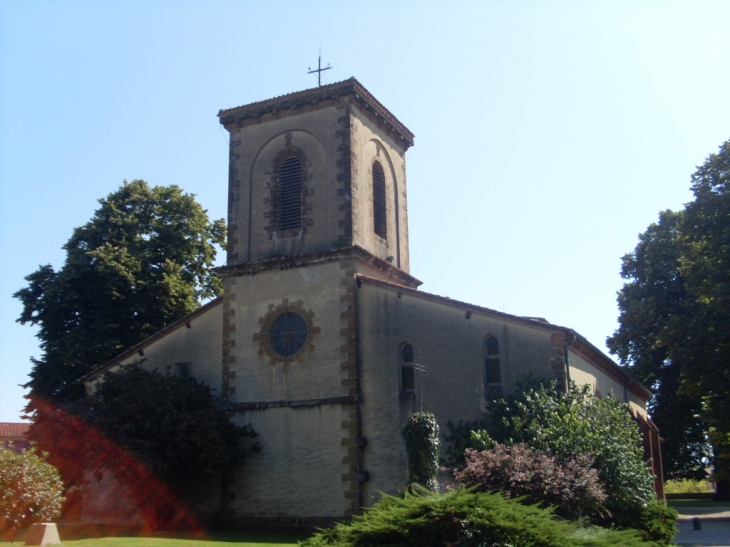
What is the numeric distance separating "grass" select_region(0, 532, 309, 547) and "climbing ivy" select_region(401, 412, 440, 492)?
364 cm

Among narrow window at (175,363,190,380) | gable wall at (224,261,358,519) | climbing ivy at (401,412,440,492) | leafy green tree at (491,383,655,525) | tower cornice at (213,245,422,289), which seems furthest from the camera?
narrow window at (175,363,190,380)

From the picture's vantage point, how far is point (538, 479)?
1623cm

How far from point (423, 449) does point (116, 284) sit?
1812 cm

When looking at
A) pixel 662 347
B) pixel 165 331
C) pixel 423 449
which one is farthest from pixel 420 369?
pixel 662 347

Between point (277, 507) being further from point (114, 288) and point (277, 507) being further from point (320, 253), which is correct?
point (114, 288)

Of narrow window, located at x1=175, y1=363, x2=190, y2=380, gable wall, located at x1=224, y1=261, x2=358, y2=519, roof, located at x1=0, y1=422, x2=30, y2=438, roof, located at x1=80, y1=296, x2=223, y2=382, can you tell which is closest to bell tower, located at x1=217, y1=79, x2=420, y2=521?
gable wall, located at x1=224, y1=261, x2=358, y2=519

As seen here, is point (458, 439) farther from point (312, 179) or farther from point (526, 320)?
point (312, 179)

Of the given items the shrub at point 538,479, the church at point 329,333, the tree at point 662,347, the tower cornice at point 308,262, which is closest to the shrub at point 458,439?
the church at point 329,333

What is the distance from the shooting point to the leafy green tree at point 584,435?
18.5 meters

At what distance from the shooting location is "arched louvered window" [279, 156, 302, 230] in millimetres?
26203

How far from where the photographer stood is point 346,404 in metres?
23.4

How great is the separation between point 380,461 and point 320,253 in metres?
6.80

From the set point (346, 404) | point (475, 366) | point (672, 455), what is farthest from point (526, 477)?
point (672, 455)

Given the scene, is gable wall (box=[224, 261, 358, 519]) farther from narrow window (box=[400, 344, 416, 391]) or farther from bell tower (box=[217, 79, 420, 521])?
narrow window (box=[400, 344, 416, 391])
